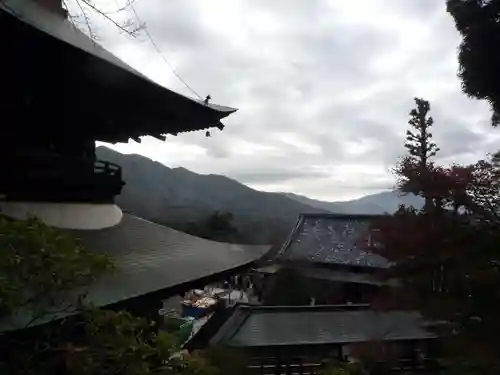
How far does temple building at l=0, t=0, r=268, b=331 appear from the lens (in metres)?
3.52

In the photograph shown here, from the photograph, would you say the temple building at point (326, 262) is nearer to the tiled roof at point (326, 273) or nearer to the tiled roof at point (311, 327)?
the tiled roof at point (326, 273)

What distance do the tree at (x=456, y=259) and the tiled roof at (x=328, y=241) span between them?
37.4 feet

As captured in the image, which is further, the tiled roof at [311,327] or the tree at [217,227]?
the tree at [217,227]

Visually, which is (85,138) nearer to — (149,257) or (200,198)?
(149,257)

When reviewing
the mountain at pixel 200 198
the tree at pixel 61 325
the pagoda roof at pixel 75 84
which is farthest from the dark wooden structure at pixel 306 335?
the mountain at pixel 200 198

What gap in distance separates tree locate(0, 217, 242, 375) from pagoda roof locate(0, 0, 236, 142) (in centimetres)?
156

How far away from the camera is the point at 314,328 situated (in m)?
8.98

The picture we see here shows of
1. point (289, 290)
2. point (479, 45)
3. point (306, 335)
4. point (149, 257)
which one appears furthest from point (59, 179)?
point (289, 290)

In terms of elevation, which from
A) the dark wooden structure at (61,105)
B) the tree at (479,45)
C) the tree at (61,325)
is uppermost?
the tree at (479,45)

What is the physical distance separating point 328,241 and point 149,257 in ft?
46.7

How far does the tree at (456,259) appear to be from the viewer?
14.5 ft

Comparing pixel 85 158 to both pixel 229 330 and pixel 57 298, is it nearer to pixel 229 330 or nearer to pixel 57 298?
pixel 57 298

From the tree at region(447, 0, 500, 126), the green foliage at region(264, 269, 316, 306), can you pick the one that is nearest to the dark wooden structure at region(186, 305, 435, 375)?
the tree at region(447, 0, 500, 126)

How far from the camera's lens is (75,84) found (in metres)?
3.96
